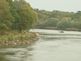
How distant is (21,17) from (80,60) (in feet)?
144

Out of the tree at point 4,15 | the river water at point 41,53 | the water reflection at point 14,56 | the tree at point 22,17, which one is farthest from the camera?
the tree at point 22,17

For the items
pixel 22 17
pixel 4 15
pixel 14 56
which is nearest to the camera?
pixel 14 56

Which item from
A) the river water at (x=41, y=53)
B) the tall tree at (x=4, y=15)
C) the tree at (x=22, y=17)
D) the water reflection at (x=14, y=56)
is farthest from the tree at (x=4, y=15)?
the water reflection at (x=14, y=56)

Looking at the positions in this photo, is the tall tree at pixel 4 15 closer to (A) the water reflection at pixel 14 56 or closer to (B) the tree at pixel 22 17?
(B) the tree at pixel 22 17

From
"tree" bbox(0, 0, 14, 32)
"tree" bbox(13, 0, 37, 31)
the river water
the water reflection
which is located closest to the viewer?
the water reflection

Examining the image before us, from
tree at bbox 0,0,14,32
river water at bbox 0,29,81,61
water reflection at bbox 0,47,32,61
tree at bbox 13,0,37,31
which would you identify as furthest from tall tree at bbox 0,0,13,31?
water reflection at bbox 0,47,32,61

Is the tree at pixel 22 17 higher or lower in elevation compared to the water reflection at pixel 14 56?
higher

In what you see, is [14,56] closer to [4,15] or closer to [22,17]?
[4,15]

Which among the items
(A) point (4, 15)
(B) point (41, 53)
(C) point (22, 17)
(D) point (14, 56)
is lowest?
(B) point (41, 53)

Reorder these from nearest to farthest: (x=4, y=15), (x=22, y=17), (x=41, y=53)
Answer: (x=41, y=53), (x=4, y=15), (x=22, y=17)

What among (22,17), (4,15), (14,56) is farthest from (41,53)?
(22,17)

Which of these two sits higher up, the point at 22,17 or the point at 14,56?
the point at 22,17

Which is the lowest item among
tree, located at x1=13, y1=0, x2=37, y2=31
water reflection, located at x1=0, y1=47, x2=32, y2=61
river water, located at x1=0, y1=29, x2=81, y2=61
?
river water, located at x1=0, y1=29, x2=81, y2=61

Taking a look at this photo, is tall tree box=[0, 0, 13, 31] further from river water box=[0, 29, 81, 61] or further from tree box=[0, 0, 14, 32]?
river water box=[0, 29, 81, 61]
